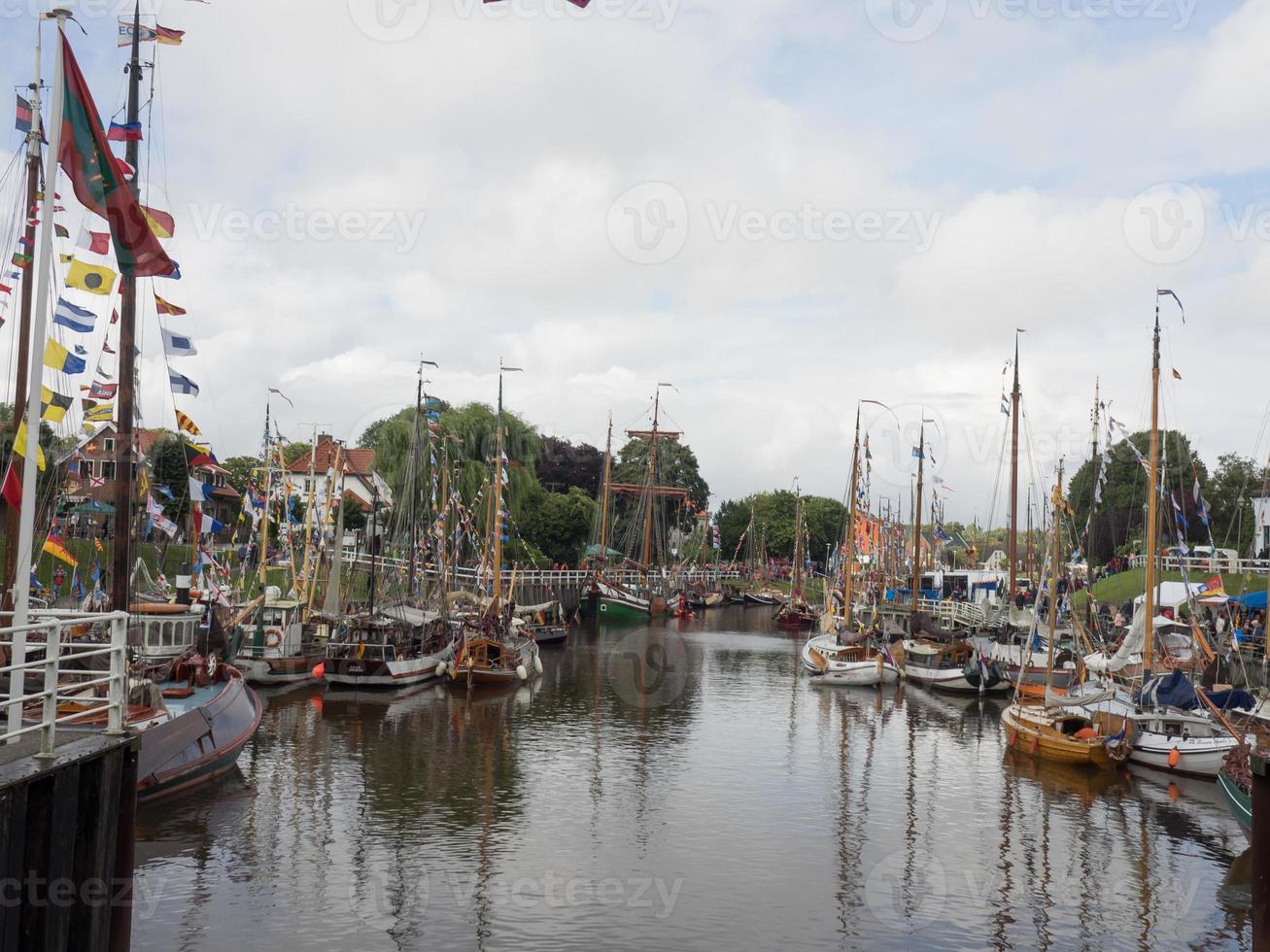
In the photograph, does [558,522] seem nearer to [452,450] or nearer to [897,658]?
[452,450]

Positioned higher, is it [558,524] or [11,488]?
[558,524]

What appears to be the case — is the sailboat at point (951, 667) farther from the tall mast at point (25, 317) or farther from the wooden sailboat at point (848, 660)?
the tall mast at point (25, 317)

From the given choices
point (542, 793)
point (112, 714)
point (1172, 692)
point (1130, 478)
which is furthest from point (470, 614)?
point (1130, 478)

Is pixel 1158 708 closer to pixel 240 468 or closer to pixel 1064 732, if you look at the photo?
pixel 1064 732

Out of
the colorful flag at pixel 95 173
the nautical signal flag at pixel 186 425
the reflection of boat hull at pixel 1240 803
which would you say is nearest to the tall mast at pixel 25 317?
the nautical signal flag at pixel 186 425

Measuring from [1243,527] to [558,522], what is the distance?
5389cm

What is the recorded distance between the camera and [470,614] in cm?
5016

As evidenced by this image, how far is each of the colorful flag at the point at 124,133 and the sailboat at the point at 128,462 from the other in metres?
0.77

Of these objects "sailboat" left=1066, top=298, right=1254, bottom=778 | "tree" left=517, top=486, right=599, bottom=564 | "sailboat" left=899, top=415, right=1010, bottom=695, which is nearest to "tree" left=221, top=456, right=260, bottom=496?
"tree" left=517, top=486, right=599, bottom=564

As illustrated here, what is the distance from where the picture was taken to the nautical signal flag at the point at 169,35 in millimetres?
22453

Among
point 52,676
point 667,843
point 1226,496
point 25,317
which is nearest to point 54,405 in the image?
point 25,317

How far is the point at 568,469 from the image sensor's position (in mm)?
109188

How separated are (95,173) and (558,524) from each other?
256ft

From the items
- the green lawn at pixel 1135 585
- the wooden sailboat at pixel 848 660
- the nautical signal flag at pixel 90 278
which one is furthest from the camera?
the green lawn at pixel 1135 585
